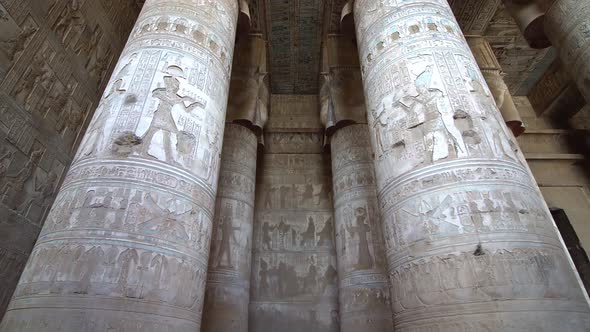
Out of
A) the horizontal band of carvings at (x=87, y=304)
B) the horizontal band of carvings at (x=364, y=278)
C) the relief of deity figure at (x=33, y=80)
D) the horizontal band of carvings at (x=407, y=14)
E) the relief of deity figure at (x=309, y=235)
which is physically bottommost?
the horizontal band of carvings at (x=87, y=304)

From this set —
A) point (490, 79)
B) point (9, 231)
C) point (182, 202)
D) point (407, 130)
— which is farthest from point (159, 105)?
point (490, 79)

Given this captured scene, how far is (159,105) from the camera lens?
312 centimetres

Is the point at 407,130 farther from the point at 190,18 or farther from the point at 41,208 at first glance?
the point at 41,208

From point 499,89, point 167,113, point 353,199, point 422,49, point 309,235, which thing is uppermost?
point 499,89

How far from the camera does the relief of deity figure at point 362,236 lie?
4.96 m

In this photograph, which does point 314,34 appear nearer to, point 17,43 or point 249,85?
point 249,85

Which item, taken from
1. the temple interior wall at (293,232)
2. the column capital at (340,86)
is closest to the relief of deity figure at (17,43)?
the temple interior wall at (293,232)

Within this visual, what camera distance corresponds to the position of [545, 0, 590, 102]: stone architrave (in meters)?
4.19

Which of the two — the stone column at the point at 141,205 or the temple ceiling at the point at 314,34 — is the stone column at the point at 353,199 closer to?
the temple ceiling at the point at 314,34

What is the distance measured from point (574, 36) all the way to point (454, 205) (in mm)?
3452

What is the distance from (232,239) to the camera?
5113 mm

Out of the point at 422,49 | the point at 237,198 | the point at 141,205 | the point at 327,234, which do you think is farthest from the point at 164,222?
the point at 327,234

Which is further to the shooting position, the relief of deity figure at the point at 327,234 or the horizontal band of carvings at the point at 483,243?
Result: the relief of deity figure at the point at 327,234

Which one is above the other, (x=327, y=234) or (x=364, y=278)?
(x=327, y=234)
